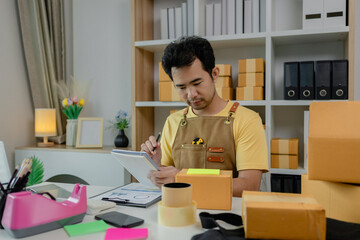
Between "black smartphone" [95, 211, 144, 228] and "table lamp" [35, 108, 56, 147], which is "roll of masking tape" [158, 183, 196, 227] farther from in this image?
"table lamp" [35, 108, 56, 147]

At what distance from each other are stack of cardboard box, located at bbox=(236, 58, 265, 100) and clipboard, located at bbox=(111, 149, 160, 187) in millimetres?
1304

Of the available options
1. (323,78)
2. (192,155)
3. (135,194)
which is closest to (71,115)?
(192,155)

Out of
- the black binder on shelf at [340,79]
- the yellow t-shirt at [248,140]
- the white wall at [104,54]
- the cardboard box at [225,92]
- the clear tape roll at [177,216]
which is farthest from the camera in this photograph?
the white wall at [104,54]

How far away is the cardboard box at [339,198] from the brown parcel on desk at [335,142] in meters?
0.03

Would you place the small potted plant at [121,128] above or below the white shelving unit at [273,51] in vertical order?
below

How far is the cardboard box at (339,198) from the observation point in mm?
871

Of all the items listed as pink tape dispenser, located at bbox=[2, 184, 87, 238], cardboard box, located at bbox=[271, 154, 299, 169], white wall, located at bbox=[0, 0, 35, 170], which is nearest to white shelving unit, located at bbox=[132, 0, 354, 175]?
cardboard box, located at bbox=[271, 154, 299, 169]

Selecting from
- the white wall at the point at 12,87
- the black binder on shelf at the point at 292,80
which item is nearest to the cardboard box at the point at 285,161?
the black binder on shelf at the point at 292,80

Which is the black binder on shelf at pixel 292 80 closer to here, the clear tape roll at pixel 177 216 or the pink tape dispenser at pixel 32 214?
the clear tape roll at pixel 177 216

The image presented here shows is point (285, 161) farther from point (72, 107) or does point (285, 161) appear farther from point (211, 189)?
point (72, 107)

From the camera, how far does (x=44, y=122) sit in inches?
109

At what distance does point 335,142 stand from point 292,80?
1.48 meters

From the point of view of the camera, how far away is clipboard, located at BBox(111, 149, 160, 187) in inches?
43.1

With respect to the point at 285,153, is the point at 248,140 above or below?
above
